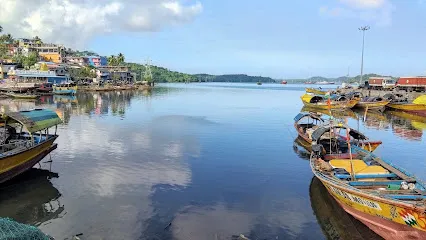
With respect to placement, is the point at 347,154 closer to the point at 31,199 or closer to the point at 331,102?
the point at 31,199

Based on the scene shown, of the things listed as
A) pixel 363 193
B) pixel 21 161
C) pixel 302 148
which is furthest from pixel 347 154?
pixel 21 161

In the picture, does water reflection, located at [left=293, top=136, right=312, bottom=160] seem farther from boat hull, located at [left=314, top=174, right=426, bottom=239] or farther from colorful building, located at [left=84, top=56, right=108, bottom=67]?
colorful building, located at [left=84, top=56, right=108, bottom=67]

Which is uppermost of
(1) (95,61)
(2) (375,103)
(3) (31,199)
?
(1) (95,61)

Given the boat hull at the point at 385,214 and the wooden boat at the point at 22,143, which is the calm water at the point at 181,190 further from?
the wooden boat at the point at 22,143

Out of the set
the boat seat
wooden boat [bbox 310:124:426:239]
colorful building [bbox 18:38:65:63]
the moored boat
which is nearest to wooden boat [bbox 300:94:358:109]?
the moored boat

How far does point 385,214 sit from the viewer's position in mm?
10945

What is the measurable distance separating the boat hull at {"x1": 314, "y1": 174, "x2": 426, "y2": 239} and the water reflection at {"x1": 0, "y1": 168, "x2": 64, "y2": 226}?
1160 cm

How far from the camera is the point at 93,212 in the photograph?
13.5 meters

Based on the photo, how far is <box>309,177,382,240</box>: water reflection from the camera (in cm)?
1226

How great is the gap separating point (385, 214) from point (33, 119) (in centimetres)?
1751

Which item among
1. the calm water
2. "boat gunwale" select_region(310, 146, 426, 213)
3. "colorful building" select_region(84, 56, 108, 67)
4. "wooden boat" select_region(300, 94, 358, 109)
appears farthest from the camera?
"colorful building" select_region(84, 56, 108, 67)

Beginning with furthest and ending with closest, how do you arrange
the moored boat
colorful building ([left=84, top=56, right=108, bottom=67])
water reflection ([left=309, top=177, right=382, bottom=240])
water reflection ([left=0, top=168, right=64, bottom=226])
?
colorful building ([left=84, top=56, right=108, bottom=67])
the moored boat
water reflection ([left=0, top=168, right=64, bottom=226])
water reflection ([left=309, top=177, right=382, bottom=240])

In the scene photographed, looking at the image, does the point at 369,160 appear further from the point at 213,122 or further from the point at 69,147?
the point at 213,122

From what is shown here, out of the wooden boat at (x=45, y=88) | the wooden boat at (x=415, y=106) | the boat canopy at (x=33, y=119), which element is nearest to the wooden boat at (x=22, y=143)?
the boat canopy at (x=33, y=119)
